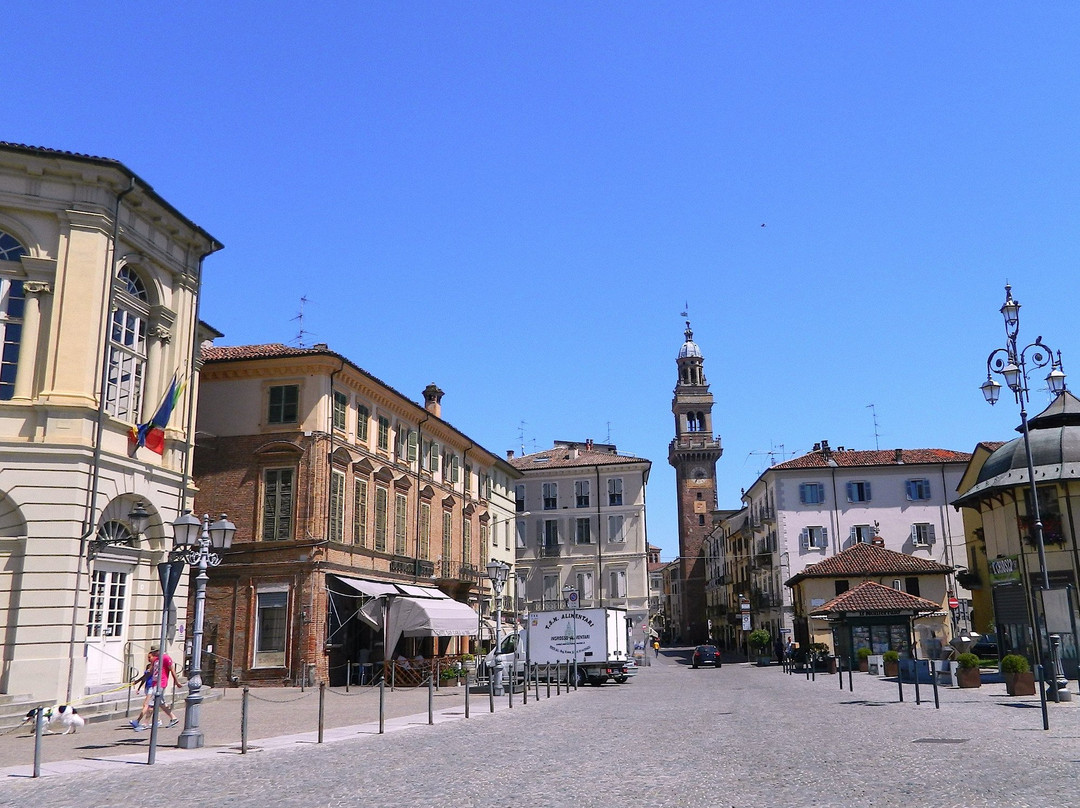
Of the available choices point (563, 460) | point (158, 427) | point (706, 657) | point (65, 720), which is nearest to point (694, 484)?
point (563, 460)

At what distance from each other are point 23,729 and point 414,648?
21233 mm

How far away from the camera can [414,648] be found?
3866 centimetres

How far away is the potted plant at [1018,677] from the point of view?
22938 millimetres

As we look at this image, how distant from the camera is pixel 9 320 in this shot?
20.9 metres

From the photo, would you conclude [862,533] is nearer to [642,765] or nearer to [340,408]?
[340,408]

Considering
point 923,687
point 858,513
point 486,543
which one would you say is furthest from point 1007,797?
point 858,513

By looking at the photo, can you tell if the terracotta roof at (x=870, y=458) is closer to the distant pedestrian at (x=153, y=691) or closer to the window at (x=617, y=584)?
the window at (x=617, y=584)

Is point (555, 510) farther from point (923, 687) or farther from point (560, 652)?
point (923, 687)

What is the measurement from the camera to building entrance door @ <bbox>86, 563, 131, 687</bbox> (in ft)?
71.2

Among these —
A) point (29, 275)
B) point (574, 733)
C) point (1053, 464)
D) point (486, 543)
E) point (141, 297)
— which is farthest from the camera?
point (486, 543)

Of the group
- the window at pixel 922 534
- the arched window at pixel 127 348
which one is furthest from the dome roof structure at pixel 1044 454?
the arched window at pixel 127 348

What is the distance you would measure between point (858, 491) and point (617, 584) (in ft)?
53.4

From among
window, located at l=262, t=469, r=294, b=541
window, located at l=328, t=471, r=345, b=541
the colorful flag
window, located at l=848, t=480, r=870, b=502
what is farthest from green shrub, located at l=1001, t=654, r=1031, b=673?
window, located at l=848, t=480, r=870, b=502

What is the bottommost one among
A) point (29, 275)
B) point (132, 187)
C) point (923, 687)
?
point (923, 687)
